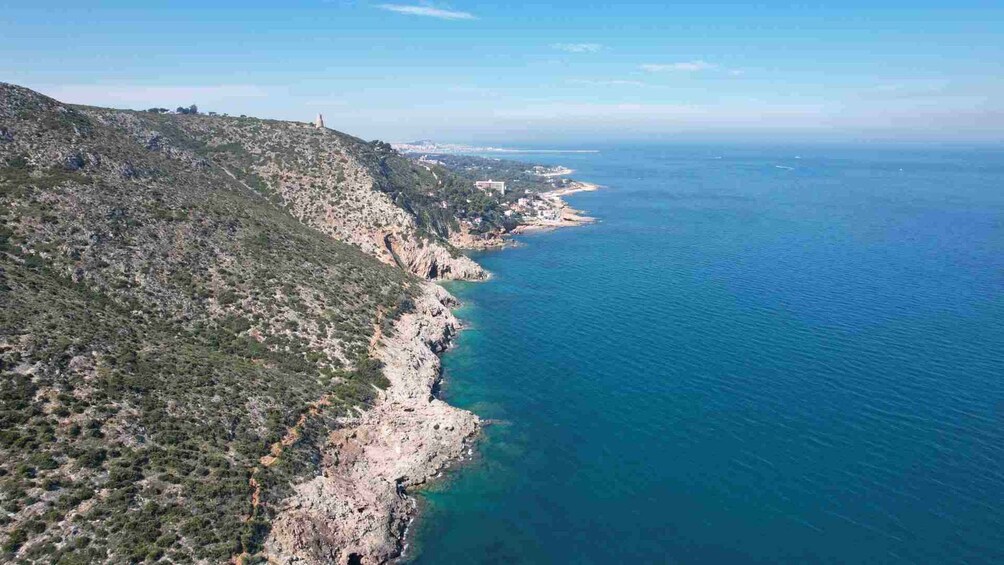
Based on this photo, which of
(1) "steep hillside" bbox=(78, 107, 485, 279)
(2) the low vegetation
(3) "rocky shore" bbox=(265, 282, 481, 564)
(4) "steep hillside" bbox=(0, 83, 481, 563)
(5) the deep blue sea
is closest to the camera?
(2) the low vegetation

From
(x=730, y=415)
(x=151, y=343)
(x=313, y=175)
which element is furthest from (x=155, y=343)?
(x=313, y=175)

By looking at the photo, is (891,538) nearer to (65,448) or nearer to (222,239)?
(65,448)

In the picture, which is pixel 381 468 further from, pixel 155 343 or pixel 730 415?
pixel 730 415

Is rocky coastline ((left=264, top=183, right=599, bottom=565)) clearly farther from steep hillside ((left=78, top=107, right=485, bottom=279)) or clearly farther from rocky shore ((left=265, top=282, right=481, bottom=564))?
steep hillside ((left=78, top=107, right=485, bottom=279))

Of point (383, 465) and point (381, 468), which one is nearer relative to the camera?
point (381, 468)

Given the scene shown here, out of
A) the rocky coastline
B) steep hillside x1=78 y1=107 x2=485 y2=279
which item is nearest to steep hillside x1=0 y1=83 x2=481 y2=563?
the rocky coastline

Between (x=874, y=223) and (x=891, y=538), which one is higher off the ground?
(x=874, y=223)

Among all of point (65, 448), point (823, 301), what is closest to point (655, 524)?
point (65, 448)
